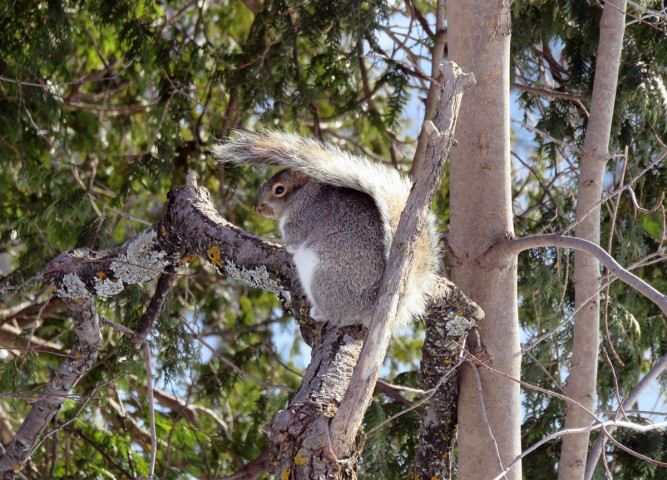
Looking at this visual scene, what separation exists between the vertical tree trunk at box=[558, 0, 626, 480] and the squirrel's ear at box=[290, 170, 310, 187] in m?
1.09

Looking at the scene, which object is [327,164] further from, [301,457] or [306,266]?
[301,457]

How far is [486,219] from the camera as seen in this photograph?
96.9 inches

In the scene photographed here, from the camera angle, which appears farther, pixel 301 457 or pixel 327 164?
pixel 327 164

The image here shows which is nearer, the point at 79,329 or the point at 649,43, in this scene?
the point at 79,329

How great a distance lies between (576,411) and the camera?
102 inches

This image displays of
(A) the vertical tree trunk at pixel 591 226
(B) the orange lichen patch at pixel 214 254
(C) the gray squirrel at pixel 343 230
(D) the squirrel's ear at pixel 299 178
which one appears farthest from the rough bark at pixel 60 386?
(A) the vertical tree trunk at pixel 591 226

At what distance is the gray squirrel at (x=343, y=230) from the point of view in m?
2.39

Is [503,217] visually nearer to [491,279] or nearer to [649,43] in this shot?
[491,279]

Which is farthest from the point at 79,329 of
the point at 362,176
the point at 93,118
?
the point at 93,118

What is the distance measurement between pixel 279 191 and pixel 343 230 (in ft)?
2.13

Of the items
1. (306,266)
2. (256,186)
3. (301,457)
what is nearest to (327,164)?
(306,266)

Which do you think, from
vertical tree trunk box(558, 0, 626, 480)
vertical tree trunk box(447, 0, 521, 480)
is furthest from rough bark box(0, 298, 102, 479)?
vertical tree trunk box(558, 0, 626, 480)

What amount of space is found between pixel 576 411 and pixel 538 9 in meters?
1.84

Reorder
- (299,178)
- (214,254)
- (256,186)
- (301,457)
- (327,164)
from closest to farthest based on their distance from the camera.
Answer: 1. (301,457)
2. (214,254)
3. (327,164)
4. (299,178)
5. (256,186)
